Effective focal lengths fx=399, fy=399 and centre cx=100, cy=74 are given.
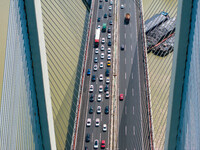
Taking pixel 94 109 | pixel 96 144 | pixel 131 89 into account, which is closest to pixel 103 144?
pixel 96 144

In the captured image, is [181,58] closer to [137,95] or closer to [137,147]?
[137,147]

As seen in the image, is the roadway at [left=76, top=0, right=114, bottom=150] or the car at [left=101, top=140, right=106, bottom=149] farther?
the roadway at [left=76, top=0, right=114, bottom=150]

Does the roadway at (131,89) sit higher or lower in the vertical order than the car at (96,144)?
higher

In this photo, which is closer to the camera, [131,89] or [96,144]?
[96,144]

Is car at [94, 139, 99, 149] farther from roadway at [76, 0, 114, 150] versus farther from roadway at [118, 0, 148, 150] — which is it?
roadway at [118, 0, 148, 150]

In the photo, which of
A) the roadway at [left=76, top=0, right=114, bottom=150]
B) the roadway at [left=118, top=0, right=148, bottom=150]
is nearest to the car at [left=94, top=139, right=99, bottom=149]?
the roadway at [left=76, top=0, right=114, bottom=150]

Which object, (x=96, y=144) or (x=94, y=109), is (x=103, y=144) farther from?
(x=94, y=109)

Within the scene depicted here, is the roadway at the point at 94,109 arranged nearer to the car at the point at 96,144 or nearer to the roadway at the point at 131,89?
the car at the point at 96,144

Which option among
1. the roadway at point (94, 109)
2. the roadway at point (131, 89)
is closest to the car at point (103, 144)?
the roadway at point (94, 109)
